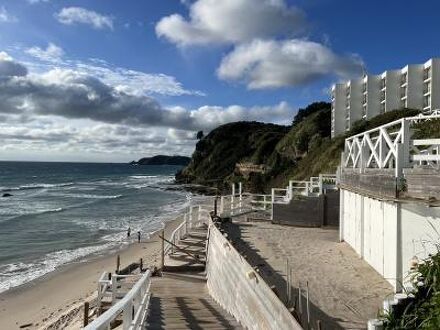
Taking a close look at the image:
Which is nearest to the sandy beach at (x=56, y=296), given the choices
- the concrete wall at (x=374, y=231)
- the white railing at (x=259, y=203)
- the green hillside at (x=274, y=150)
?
the white railing at (x=259, y=203)

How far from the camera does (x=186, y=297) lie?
1409cm

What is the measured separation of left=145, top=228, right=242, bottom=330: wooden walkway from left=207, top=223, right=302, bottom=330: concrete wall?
0.30 m

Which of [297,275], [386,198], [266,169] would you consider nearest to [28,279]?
[297,275]

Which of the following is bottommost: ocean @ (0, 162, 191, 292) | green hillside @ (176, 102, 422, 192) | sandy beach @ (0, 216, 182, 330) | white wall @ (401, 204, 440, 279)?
sandy beach @ (0, 216, 182, 330)

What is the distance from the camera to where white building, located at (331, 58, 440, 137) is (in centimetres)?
4897

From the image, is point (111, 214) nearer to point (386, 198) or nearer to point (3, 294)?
point (3, 294)

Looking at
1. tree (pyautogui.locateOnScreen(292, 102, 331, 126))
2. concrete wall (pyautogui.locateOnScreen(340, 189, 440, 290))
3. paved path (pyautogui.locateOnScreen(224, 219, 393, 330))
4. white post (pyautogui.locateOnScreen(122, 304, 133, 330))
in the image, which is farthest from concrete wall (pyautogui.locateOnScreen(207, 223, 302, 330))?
tree (pyautogui.locateOnScreen(292, 102, 331, 126))

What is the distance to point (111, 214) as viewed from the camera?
2013 inches

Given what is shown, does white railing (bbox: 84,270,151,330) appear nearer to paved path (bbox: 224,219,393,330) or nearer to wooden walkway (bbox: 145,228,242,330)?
wooden walkway (bbox: 145,228,242,330)

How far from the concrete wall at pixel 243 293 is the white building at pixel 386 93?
132 feet

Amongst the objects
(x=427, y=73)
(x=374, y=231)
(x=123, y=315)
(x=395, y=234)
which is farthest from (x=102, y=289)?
(x=427, y=73)

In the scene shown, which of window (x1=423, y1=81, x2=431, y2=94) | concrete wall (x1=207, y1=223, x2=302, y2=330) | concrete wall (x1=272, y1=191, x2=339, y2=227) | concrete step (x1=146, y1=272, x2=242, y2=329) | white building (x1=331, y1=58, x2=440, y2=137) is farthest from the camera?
window (x1=423, y1=81, x2=431, y2=94)

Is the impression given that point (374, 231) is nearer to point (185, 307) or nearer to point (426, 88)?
point (185, 307)

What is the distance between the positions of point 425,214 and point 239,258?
384 cm
